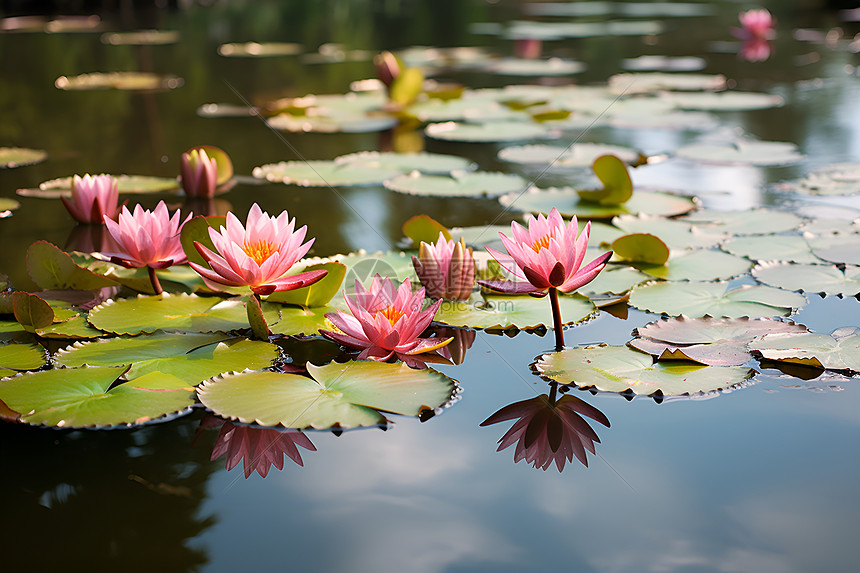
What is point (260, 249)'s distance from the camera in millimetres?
1391

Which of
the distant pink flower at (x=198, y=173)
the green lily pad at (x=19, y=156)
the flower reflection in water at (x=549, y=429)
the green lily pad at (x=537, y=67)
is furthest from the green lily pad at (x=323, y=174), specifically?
the green lily pad at (x=537, y=67)

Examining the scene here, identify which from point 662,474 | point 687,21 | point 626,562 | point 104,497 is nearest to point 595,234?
point 662,474

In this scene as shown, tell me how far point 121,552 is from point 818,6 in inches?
415

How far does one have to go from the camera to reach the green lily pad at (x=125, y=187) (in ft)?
8.07

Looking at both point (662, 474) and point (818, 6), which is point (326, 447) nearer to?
point (662, 474)

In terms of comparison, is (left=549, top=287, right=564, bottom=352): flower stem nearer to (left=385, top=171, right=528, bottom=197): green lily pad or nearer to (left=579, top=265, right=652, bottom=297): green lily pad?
(left=579, top=265, right=652, bottom=297): green lily pad

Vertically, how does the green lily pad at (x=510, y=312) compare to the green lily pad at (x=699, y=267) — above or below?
below

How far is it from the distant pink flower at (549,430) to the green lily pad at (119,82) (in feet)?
12.3

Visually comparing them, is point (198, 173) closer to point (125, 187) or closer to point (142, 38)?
point (125, 187)

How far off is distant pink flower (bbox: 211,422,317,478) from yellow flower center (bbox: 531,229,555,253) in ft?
1.68

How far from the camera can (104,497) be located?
3.28 ft

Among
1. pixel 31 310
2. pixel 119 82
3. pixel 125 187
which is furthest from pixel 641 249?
pixel 119 82

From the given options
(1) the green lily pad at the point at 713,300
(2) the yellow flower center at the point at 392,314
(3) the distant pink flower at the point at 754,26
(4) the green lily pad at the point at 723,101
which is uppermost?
(3) the distant pink flower at the point at 754,26

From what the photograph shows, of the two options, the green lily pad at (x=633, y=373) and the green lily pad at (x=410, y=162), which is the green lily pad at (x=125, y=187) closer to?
the green lily pad at (x=410, y=162)
